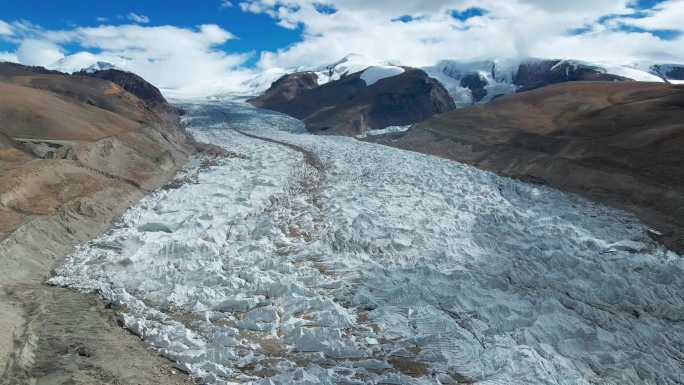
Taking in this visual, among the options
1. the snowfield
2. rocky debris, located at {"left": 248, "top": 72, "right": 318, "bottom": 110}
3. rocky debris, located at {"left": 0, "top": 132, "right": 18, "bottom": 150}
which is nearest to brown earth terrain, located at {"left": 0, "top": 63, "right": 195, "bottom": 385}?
rocky debris, located at {"left": 0, "top": 132, "right": 18, "bottom": 150}

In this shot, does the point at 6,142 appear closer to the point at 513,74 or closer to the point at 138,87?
the point at 138,87

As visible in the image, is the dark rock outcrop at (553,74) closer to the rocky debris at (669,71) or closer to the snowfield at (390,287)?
the rocky debris at (669,71)

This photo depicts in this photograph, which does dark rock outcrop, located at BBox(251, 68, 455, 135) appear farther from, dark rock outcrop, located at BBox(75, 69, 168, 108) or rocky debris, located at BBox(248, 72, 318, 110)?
dark rock outcrop, located at BBox(75, 69, 168, 108)

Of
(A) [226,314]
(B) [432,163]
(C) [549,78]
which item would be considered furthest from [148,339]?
(C) [549,78]

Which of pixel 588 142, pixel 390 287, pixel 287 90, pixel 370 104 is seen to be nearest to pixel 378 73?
pixel 287 90

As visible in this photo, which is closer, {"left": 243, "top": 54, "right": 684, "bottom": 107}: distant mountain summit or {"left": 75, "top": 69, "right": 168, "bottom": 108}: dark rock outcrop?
{"left": 75, "top": 69, "right": 168, "bottom": 108}: dark rock outcrop

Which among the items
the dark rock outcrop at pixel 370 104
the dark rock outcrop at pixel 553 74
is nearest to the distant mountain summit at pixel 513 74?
the dark rock outcrop at pixel 553 74
